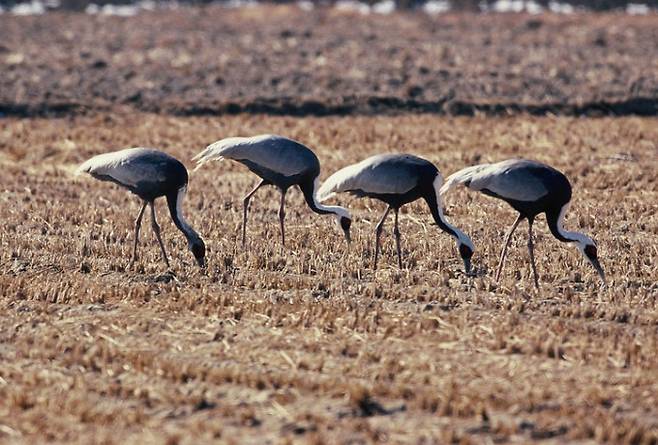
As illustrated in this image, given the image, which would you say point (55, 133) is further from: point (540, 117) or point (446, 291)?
point (446, 291)

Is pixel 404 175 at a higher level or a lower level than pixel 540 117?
higher

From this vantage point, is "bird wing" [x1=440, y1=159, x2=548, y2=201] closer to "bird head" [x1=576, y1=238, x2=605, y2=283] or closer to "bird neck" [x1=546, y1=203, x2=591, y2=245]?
"bird neck" [x1=546, y1=203, x2=591, y2=245]

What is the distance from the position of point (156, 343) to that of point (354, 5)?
34.9 meters

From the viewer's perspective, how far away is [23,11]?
38625 mm

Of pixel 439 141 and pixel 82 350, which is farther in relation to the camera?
pixel 439 141

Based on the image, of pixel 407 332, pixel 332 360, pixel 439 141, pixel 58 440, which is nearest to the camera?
pixel 58 440

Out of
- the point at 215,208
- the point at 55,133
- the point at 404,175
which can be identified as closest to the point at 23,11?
the point at 55,133

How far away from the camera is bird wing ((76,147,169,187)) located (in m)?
11.1

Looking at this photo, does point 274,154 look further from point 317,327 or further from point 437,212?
point 317,327

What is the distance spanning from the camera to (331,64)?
26453mm

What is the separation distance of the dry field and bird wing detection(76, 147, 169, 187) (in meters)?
0.77

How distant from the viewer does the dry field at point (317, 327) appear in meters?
6.97

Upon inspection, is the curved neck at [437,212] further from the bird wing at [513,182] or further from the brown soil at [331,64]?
the brown soil at [331,64]

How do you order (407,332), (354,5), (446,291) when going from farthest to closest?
(354,5)
(446,291)
(407,332)
